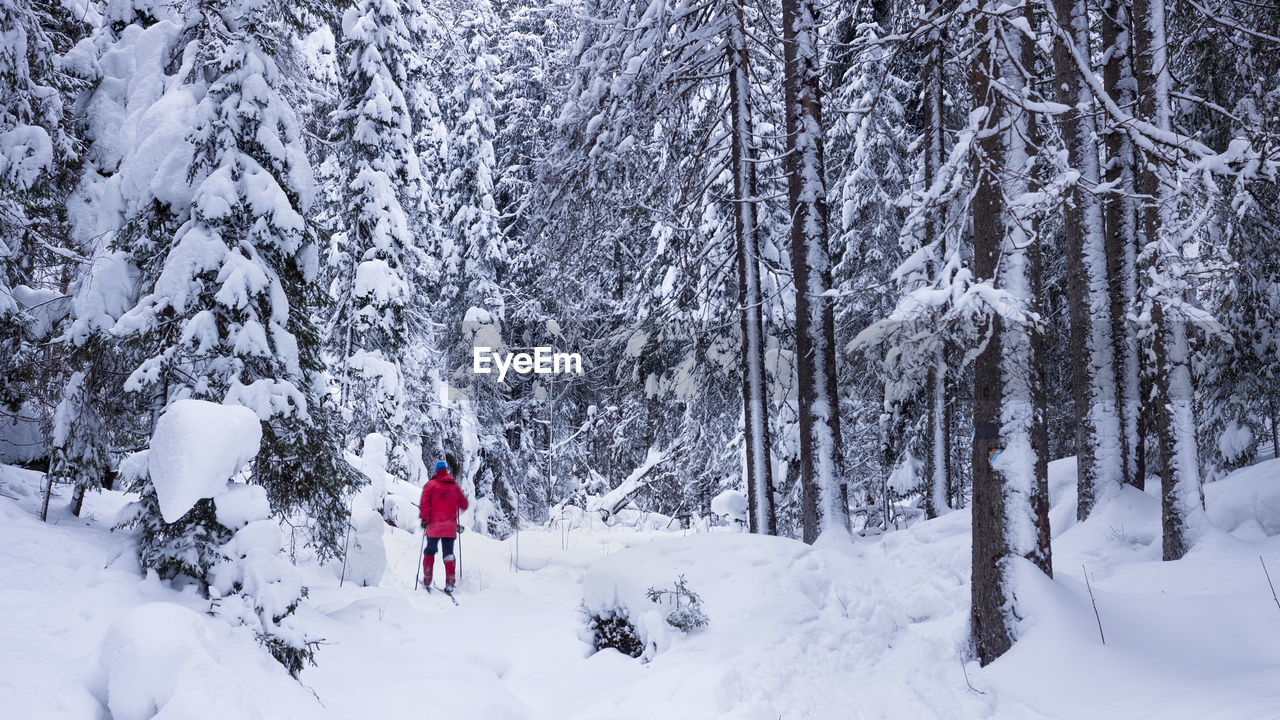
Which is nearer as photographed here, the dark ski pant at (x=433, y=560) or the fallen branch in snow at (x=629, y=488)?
the dark ski pant at (x=433, y=560)

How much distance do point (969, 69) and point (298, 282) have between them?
643cm

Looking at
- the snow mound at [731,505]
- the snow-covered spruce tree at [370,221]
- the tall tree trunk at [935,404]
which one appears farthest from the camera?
the snow mound at [731,505]

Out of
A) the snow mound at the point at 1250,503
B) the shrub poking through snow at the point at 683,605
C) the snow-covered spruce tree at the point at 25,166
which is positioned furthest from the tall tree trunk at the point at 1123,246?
the snow-covered spruce tree at the point at 25,166

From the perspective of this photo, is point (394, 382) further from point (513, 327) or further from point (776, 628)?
point (776, 628)

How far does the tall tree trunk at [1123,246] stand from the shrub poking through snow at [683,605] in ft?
20.1

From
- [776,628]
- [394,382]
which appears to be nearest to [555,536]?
[394,382]

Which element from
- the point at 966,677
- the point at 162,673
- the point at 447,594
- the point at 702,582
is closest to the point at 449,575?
the point at 447,594

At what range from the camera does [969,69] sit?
657 centimetres

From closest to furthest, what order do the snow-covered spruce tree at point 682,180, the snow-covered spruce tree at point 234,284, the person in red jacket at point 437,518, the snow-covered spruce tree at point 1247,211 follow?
the snow-covered spruce tree at point 234,284 < the snow-covered spruce tree at point 1247,211 < the snow-covered spruce tree at point 682,180 < the person in red jacket at point 437,518

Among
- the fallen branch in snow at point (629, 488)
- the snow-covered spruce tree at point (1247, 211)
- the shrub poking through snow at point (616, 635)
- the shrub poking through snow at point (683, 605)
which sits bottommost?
the fallen branch in snow at point (629, 488)

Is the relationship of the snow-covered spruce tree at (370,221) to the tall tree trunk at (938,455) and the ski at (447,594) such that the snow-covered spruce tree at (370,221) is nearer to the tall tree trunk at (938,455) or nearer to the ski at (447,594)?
the ski at (447,594)

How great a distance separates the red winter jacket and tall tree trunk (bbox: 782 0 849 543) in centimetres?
476

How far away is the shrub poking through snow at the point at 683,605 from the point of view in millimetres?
6984

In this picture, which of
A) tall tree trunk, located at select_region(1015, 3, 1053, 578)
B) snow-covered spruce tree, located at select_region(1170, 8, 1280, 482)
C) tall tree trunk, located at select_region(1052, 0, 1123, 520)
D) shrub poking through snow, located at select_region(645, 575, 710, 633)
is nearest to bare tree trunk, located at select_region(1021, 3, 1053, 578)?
tall tree trunk, located at select_region(1015, 3, 1053, 578)
